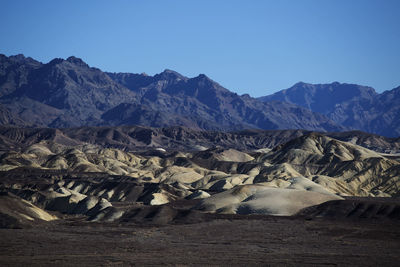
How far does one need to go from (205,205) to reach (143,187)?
34.9 m

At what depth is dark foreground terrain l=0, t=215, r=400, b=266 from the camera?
6425 cm

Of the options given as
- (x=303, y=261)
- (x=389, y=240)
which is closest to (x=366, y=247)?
(x=389, y=240)

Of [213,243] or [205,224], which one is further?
[205,224]

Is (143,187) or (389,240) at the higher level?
(143,187)

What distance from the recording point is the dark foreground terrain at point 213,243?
64.2 m

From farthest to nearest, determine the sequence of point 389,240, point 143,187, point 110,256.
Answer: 1. point 143,187
2. point 389,240
3. point 110,256

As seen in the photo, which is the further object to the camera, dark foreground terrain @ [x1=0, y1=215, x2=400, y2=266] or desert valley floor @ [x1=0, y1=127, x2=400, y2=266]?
desert valley floor @ [x1=0, y1=127, x2=400, y2=266]

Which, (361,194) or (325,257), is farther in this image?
(361,194)

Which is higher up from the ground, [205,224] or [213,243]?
[205,224]

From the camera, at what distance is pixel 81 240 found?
8081 cm

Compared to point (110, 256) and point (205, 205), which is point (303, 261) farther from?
point (205, 205)

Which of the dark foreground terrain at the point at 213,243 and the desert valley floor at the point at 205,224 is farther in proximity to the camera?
the desert valley floor at the point at 205,224

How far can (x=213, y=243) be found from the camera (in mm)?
77688

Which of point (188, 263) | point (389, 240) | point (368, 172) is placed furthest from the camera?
point (368, 172)
